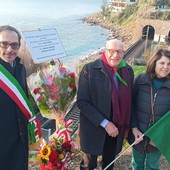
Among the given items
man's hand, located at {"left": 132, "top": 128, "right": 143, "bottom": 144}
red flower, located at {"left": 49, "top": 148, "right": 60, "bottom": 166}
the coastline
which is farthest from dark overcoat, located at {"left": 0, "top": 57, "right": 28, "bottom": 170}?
the coastline

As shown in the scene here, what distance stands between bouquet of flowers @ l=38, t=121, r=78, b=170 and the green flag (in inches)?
30.8

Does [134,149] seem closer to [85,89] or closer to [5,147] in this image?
[85,89]

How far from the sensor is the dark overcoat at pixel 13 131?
2217 millimetres

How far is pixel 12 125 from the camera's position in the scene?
2.27 metres

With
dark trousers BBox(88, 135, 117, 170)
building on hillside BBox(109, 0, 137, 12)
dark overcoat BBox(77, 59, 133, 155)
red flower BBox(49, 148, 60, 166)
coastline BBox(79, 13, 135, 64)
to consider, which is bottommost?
coastline BBox(79, 13, 135, 64)

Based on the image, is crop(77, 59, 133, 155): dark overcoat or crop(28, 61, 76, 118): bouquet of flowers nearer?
crop(28, 61, 76, 118): bouquet of flowers

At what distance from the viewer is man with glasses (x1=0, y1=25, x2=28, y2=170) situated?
7.29ft

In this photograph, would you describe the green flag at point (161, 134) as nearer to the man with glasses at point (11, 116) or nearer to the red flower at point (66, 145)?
the red flower at point (66, 145)

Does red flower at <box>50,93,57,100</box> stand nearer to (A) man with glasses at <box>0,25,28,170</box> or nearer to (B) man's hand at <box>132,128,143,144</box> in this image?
(A) man with glasses at <box>0,25,28,170</box>

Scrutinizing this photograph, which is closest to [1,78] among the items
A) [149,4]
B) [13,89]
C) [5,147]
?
[13,89]

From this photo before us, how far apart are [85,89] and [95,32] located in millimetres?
45829

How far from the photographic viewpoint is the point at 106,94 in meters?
2.65

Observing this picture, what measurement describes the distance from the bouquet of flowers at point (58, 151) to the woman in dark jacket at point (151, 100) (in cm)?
69

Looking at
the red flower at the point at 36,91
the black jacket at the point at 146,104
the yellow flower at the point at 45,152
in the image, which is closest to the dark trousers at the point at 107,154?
the black jacket at the point at 146,104
